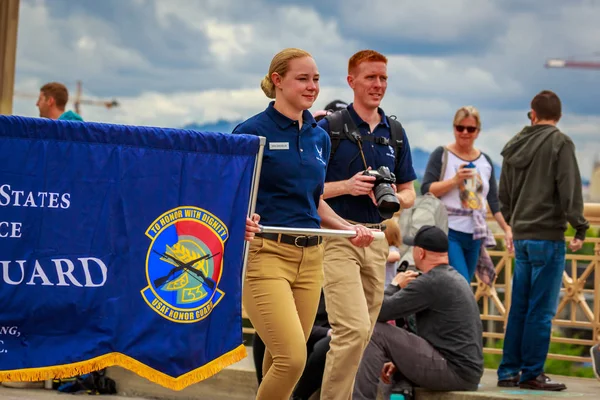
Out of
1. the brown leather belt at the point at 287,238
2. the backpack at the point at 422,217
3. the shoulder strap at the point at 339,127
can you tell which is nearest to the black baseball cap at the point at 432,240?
the backpack at the point at 422,217

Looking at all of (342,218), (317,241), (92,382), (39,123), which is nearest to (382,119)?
(342,218)

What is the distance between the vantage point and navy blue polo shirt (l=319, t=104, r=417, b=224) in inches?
251

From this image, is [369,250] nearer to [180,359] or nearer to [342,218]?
[342,218]

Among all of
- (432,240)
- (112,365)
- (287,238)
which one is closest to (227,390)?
(432,240)

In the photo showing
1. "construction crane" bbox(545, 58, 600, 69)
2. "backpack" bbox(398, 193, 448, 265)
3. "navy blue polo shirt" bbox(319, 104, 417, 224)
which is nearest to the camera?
"navy blue polo shirt" bbox(319, 104, 417, 224)

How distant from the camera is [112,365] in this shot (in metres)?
4.56

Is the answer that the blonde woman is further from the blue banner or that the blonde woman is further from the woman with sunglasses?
the woman with sunglasses

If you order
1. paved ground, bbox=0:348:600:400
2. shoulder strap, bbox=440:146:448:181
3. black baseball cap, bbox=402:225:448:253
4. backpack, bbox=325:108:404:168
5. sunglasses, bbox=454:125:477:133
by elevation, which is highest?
sunglasses, bbox=454:125:477:133

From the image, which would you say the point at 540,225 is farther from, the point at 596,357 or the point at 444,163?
the point at 444,163

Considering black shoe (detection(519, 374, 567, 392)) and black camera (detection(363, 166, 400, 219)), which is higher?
black camera (detection(363, 166, 400, 219))

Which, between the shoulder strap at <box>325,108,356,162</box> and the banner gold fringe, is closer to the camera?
the banner gold fringe

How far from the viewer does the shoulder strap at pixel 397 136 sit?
664 centimetres

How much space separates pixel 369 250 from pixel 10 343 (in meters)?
2.52

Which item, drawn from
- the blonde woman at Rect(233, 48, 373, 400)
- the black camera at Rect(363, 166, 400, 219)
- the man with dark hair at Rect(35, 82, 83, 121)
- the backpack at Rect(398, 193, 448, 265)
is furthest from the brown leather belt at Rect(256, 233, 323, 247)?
the man with dark hair at Rect(35, 82, 83, 121)
